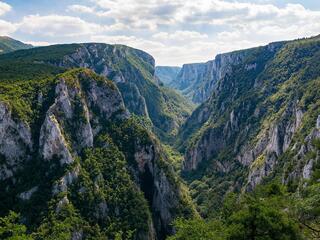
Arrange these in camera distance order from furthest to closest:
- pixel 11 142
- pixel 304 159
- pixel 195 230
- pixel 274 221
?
pixel 11 142 < pixel 304 159 < pixel 195 230 < pixel 274 221

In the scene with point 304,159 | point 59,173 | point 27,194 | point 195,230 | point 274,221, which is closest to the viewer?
point 274,221

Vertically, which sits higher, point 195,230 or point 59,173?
point 195,230

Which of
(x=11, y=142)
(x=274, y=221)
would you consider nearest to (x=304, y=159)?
(x=274, y=221)

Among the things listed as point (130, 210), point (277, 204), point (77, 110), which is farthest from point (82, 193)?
point (277, 204)

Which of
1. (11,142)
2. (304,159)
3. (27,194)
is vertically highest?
(11,142)

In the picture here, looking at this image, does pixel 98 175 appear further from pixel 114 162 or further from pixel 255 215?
pixel 255 215

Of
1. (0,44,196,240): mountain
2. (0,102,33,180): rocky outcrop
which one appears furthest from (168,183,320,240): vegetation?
(0,102,33,180): rocky outcrop

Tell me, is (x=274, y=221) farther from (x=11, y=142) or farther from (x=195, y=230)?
(x=11, y=142)

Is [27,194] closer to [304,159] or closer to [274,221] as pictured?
[304,159]

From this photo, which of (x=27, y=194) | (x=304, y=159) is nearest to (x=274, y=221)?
(x=304, y=159)

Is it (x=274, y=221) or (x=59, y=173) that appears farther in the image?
(x=59, y=173)
